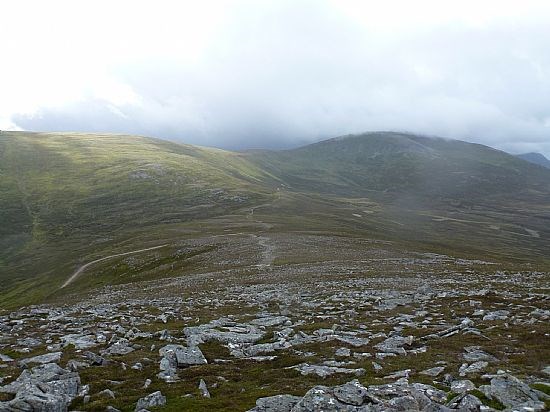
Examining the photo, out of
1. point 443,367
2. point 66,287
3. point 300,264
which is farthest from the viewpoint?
point 66,287

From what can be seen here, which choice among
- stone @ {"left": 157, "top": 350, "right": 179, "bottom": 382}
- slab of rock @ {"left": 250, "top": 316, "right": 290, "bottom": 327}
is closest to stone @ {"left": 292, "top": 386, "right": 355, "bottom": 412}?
stone @ {"left": 157, "top": 350, "right": 179, "bottom": 382}

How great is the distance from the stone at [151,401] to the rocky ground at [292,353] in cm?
4

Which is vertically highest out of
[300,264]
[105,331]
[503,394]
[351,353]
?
[503,394]

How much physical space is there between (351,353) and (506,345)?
7.93 m

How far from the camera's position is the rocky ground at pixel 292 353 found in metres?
15.1

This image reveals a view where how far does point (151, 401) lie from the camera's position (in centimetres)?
1564

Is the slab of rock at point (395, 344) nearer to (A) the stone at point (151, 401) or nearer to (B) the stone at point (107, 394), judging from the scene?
(A) the stone at point (151, 401)

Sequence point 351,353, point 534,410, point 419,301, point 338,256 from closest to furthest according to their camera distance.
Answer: point 534,410 → point 351,353 → point 419,301 → point 338,256

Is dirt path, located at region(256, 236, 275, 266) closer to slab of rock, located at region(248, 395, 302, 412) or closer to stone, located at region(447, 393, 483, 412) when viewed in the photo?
slab of rock, located at region(248, 395, 302, 412)

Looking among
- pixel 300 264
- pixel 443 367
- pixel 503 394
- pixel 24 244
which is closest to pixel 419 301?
pixel 443 367

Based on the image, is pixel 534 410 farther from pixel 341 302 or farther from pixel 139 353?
pixel 341 302

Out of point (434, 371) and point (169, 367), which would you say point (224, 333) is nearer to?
point (169, 367)

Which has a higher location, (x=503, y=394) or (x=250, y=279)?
(x=503, y=394)

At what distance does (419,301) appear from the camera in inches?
1518
